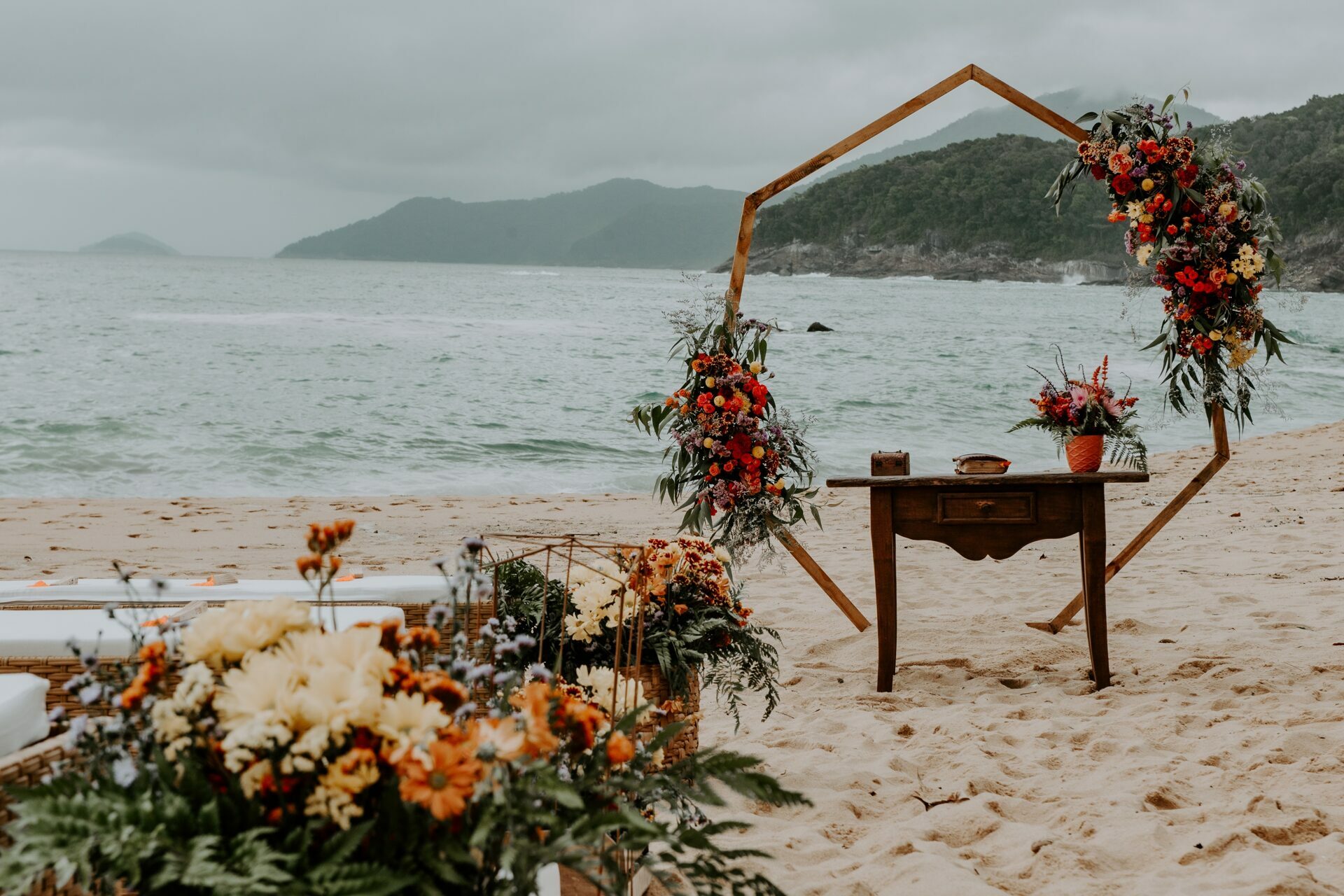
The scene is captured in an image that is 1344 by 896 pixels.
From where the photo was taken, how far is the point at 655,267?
123m

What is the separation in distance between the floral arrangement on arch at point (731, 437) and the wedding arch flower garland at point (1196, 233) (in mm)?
1664

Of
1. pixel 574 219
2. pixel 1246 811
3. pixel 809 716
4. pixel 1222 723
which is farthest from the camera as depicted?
pixel 574 219

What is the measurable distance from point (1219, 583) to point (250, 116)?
289 feet

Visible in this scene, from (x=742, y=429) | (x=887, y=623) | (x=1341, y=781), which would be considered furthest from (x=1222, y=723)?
(x=742, y=429)

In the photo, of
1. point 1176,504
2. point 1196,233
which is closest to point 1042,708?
point 1176,504

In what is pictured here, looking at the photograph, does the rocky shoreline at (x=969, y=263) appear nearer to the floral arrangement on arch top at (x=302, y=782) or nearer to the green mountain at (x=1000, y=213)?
the green mountain at (x=1000, y=213)

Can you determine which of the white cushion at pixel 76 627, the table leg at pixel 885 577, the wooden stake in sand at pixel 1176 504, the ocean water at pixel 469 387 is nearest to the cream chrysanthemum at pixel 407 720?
the white cushion at pixel 76 627

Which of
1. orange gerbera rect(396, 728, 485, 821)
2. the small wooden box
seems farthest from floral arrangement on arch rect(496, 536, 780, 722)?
orange gerbera rect(396, 728, 485, 821)

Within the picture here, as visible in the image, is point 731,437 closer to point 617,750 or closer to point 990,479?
point 990,479

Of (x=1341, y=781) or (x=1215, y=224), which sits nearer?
(x=1341, y=781)

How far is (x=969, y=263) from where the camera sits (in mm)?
46906

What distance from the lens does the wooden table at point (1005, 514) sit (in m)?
4.05

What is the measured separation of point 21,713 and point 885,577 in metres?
3.04

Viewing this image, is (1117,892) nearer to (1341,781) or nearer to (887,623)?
(1341,781)
